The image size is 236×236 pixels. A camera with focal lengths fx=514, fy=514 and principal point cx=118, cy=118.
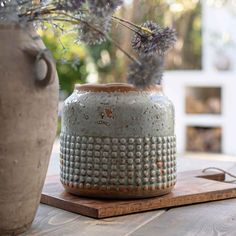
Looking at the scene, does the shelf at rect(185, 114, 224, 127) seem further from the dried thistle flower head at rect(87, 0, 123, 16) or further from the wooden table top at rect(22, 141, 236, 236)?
the dried thistle flower head at rect(87, 0, 123, 16)

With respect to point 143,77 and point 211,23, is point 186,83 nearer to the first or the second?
point 211,23

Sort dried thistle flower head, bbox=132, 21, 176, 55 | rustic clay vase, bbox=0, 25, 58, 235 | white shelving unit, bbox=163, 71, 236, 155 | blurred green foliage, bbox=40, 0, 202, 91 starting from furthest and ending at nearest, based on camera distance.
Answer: blurred green foliage, bbox=40, 0, 202, 91 → white shelving unit, bbox=163, 71, 236, 155 → dried thistle flower head, bbox=132, 21, 176, 55 → rustic clay vase, bbox=0, 25, 58, 235

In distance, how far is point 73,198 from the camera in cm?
88

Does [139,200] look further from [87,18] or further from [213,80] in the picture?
[213,80]

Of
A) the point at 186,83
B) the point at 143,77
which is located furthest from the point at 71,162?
the point at 186,83

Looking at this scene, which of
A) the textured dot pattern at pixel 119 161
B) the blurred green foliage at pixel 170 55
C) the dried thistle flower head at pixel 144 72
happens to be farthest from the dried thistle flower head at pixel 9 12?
the blurred green foliage at pixel 170 55

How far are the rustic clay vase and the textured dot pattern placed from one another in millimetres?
160

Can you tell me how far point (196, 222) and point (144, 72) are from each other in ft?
0.89

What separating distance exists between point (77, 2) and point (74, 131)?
0.88 feet

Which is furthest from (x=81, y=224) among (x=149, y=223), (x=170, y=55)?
(x=170, y=55)

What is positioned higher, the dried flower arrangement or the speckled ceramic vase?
the dried flower arrangement

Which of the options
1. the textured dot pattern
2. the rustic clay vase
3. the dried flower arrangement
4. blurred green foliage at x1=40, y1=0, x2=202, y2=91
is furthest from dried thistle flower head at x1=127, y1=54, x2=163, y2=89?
blurred green foliage at x1=40, y1=0, x2=202, y2=91

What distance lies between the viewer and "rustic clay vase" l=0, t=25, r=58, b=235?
0.63m

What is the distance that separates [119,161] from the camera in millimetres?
840
